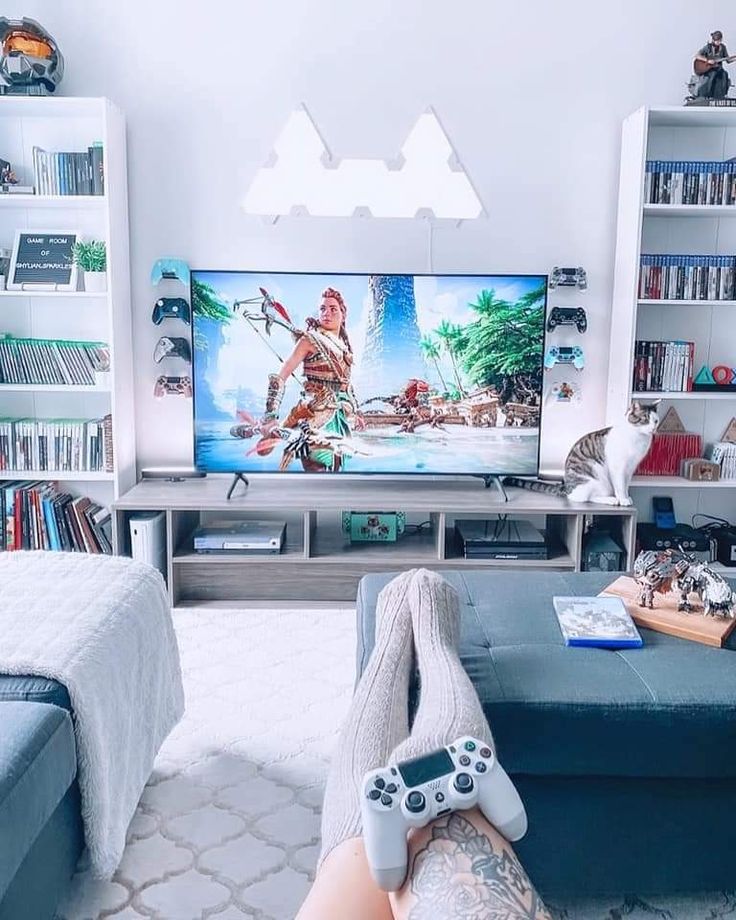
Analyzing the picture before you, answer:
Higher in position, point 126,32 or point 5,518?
point 126,32

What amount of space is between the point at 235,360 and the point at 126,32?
1.39 meters

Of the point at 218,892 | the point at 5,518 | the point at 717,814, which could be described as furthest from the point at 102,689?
the point at 5,518

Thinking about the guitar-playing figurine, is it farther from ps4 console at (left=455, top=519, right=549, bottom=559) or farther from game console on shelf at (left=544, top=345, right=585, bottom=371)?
ps4 console at (left=455, top=519, right=549, bottom=559)

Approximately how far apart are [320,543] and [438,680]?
2184 mm

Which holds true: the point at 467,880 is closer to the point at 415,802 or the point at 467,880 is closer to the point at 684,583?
the point at 415,802

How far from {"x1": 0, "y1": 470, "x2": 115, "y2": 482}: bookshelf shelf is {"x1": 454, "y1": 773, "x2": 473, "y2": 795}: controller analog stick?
8.84ft

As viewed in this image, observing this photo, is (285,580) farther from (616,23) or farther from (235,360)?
(616,23)

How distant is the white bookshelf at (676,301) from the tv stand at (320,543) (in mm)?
449

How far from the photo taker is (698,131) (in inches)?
133

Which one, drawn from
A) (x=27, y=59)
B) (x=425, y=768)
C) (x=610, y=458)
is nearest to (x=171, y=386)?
(x=27, y=59)

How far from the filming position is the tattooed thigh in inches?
34.3

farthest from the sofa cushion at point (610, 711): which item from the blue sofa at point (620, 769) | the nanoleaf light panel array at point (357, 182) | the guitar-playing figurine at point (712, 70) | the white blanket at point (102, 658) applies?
the guitar-playing figurine at point (712, 70)

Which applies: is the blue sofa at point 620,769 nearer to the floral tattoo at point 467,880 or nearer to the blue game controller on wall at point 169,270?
the floral tattoo at point 467,880

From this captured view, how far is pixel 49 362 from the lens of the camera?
3369mm
